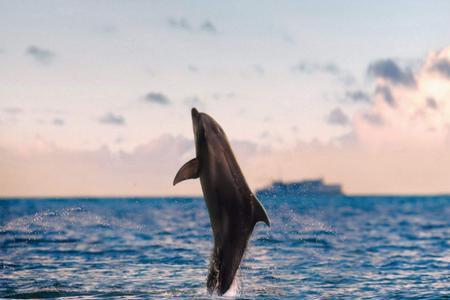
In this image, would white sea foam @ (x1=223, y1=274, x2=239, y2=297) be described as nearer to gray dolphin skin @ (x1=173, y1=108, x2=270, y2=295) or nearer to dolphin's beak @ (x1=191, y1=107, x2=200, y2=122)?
gray dolphin skin @ (x1=173, y1=108, x2=270, y2=295)

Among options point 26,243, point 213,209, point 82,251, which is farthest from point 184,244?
point 213,209

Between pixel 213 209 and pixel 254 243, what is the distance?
914 inches

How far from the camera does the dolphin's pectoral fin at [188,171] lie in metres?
14.8

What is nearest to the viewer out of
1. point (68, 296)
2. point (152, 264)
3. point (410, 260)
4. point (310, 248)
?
point (68, 296)

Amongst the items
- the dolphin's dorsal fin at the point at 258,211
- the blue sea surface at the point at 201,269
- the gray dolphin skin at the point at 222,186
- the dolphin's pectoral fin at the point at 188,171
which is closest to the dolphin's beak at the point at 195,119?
the gray dolphin skin at the point at 222,186

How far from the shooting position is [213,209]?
15.1m

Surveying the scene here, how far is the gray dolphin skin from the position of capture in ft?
48.4

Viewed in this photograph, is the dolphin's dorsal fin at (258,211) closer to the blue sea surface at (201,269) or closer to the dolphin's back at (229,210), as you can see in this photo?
the dolphin's back at (229,210)

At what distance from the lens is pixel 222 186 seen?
583 inches

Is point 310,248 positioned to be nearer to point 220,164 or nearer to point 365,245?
point 365,245

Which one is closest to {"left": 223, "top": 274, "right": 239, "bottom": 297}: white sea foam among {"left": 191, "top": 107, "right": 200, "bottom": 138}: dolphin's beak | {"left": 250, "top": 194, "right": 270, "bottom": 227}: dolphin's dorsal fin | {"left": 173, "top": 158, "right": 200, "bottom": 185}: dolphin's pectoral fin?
{"left": 250, "top": 194, "right": 270, "bottom": 227}: dolphin's dorsal fin

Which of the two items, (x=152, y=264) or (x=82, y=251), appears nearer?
(x=152, y=264)

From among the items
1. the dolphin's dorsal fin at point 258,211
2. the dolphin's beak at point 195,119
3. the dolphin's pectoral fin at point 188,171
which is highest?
the dolphin's beak at point 195,119

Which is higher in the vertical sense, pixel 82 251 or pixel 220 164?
pixel 220 164
